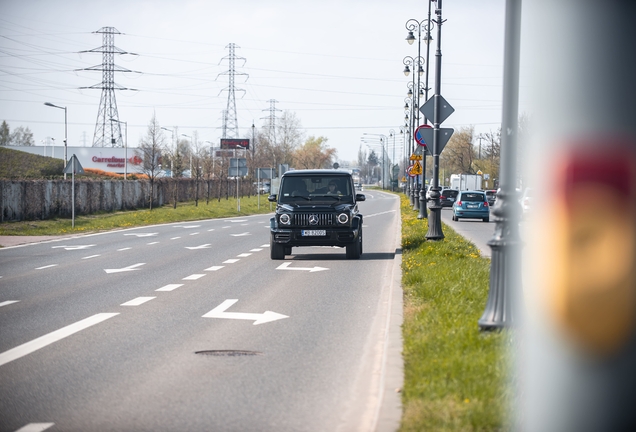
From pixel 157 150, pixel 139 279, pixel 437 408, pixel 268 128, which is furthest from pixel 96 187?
pixel 268 128

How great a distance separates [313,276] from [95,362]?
332 inches

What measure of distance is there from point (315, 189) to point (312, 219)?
142 centimetres

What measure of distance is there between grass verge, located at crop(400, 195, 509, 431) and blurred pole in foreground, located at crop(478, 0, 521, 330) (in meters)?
0.36

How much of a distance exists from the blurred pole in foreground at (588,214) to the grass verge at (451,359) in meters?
0.33

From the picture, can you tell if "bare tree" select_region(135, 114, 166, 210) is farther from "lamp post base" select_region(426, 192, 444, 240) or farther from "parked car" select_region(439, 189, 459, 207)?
"lamp post base" select_region(426, 192, 444, 240)

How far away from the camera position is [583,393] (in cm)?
558

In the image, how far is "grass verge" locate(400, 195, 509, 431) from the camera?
5645 millimetres

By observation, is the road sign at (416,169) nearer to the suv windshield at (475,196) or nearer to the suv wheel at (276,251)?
the suv windshield at (475,196)

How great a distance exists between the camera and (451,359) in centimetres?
720

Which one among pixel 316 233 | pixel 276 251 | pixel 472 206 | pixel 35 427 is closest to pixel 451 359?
pixel 35 427

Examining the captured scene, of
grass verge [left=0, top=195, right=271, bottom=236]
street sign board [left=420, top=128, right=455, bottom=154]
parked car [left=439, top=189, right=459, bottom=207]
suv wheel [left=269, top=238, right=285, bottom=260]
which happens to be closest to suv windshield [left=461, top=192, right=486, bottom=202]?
grass verge [left=0, top=195, right=271, bottom=236]

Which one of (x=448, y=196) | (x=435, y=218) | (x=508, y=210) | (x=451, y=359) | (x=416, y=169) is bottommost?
(x=448, y=196)

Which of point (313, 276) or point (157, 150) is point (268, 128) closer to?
point (157, 150)

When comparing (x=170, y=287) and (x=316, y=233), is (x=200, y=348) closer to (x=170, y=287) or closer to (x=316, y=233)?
(x=170, y=287)
